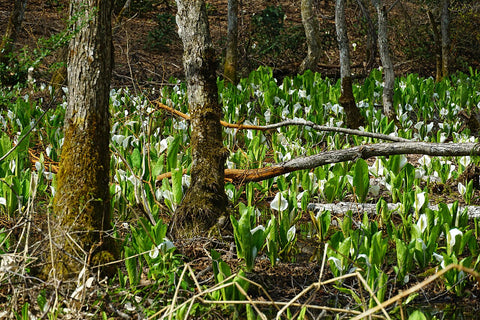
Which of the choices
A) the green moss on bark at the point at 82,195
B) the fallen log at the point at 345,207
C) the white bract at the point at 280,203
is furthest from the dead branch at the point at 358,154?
the green moss on bark at the point at 82,195

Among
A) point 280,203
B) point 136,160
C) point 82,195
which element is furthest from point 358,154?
point 82,195

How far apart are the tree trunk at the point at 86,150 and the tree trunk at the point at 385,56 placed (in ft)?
13.5

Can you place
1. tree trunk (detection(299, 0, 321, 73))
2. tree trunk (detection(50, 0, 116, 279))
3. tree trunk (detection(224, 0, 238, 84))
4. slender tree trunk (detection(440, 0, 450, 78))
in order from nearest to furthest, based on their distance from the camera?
1. tree trunk (detection(50, 0, 116, 279))
2. tree trunk (detection(224, 0, 238, 84))
3. slender tree trunk (detection(440, 0, 450, 78))
4. tree trunk (detection(299, 0, 321, 73))

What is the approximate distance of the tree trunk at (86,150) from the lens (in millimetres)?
2748

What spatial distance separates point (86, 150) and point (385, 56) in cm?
439

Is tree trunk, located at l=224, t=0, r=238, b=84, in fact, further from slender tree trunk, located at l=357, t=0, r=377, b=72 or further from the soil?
slender tree trunk, located at l=357, t=0, r=377, b=72

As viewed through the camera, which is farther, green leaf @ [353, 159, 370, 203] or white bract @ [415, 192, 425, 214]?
green leaf @ [353, 159, 370, 203]

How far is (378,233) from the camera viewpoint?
2924 mm

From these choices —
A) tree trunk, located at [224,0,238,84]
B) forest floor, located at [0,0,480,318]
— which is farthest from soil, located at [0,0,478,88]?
tree trunk, located at [224,0,238,84]

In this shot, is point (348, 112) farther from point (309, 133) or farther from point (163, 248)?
point (163, 248)

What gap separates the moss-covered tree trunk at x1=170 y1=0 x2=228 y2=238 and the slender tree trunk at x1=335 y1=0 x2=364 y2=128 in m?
3.00

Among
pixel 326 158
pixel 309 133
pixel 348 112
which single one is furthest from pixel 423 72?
pixel 326 158

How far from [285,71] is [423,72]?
2.93 m

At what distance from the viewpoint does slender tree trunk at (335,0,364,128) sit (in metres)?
6.29
